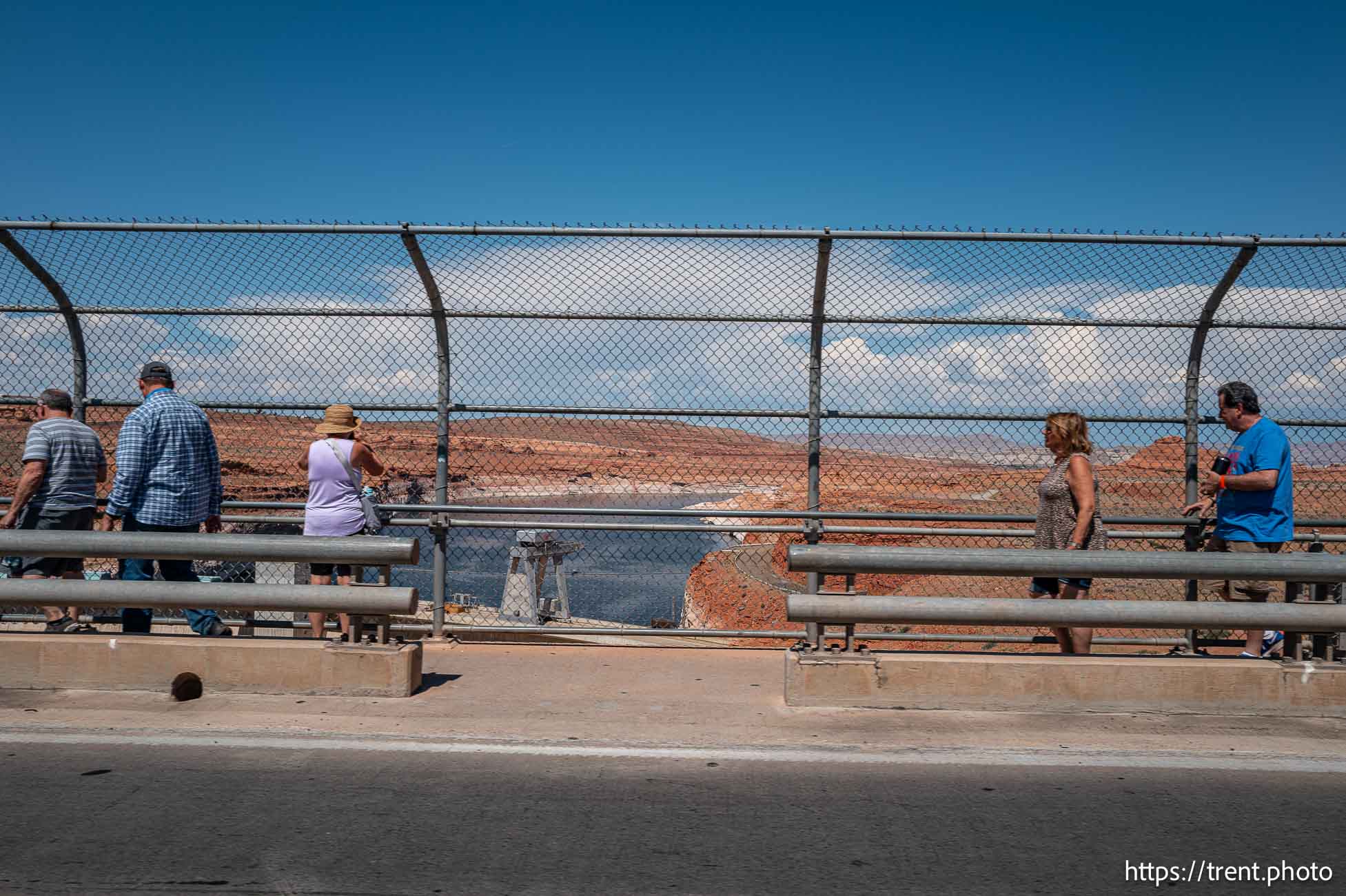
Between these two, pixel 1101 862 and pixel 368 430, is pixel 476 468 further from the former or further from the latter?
pixel 1101 862

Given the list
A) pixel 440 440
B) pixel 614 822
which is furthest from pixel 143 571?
pixel 614 822

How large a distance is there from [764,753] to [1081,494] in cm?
273

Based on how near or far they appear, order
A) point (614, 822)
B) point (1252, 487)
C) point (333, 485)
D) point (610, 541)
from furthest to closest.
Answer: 1. point (610, 541)
2. point (333, 485)
3. point (1252, 487)
4. point (614, 822)

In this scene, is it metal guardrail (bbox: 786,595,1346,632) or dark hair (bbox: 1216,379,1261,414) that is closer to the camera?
metal guardrail (bbox: 786,595,1346,632)

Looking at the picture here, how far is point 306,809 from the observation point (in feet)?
14.0

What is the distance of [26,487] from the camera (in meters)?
6.75

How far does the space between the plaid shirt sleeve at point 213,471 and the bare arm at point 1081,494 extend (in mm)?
5424

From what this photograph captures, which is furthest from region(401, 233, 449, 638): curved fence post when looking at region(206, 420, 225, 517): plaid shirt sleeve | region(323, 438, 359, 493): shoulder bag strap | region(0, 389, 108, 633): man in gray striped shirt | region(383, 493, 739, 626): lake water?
region(0, 389, 108, 633): man in gray striped shirt

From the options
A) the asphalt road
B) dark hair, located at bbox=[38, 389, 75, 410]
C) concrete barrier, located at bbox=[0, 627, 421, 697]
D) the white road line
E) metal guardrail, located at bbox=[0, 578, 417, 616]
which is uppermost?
dark hair, located at bbox=[38, 389, 75, 410]

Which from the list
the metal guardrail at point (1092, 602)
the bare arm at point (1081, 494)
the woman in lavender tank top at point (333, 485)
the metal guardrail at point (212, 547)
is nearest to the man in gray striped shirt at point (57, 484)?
the metal guardrail at point (212, 547)

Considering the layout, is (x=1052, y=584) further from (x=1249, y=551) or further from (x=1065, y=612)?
(x=1249, y=551)

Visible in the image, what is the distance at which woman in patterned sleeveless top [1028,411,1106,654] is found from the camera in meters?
6.52

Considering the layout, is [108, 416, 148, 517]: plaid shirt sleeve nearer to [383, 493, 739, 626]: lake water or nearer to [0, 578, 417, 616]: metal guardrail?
[0, 578, 417, 616]: metal guardrail

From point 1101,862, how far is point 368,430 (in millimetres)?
5628
